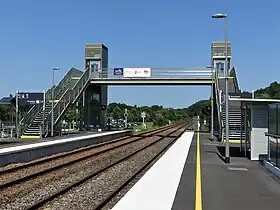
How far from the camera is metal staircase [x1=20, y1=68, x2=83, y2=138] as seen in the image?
4219 centimetres

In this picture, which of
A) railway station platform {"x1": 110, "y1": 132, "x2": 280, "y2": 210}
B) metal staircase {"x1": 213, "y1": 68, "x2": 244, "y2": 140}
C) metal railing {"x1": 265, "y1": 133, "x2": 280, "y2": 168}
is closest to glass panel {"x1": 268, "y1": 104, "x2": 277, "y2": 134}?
metal railing {"x1": 265, "y1": 133, "x2": 280, "y2": 168}

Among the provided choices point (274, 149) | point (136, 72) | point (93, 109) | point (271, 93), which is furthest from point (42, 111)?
point (271, 93)

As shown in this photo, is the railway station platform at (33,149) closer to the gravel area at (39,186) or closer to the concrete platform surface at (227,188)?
the gravel area at (39,186)

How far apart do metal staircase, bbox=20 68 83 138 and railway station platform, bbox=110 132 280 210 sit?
25.7 m

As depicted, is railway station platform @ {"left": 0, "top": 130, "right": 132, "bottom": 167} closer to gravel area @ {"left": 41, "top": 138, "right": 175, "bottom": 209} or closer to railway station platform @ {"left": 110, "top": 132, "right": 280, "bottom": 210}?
gravel area @ {"left": 41, "top": 138, "right": 175, "bottom": 209}

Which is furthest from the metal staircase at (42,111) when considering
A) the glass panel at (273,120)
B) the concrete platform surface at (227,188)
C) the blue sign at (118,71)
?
the glass panel at (273,120)

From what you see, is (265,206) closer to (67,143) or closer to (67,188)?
(67,188)

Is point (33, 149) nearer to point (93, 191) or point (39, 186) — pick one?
point (39, 186)

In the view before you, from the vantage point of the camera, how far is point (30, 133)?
42344 mm

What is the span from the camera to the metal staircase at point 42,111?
4219 cm

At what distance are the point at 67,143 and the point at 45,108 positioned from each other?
1855 centimetres

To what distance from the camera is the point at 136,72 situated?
168 feet

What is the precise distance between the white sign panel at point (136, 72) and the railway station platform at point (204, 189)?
32139mm

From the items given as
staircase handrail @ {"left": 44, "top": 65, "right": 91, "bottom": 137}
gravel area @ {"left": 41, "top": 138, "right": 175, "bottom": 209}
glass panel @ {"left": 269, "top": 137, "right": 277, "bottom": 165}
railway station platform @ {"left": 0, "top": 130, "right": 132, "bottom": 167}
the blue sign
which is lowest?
gravel area @ {"left": 41, "top": 138, "right": 175, "bottom": 209}
